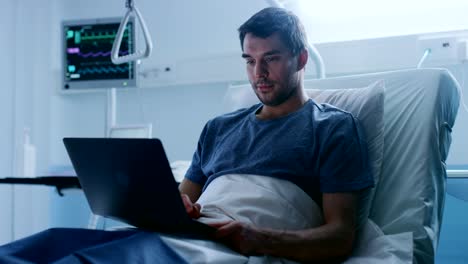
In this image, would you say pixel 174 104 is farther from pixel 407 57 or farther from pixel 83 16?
pixel 407 57

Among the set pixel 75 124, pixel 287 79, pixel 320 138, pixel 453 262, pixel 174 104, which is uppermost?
pixel 287 79

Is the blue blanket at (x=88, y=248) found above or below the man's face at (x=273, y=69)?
below

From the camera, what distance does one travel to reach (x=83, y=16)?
2789mm

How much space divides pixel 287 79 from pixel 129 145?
500mm

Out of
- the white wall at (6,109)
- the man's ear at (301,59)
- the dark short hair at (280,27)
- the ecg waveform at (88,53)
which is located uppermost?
the dark short hair at (280,27)

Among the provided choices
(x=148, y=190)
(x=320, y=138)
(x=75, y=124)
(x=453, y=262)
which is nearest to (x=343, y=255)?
(x=320, y=138)

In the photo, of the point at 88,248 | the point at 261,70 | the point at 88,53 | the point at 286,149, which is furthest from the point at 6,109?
the point at 88,248

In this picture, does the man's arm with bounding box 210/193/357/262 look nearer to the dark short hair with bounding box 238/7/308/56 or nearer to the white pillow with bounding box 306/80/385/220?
the white pillow with bounding box 306/80/385/220

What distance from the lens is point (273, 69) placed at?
4.01 feet

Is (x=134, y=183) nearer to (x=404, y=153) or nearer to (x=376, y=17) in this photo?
(x=404, y=153)

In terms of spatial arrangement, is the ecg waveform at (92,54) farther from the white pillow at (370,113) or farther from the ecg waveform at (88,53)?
the white pillow at (370,113)

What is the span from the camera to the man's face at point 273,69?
122cm

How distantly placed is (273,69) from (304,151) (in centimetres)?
23

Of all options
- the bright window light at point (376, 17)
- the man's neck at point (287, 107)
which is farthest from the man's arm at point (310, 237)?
the bright window light at point (376, 17)
